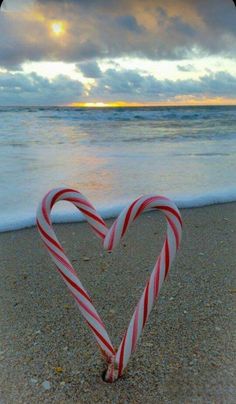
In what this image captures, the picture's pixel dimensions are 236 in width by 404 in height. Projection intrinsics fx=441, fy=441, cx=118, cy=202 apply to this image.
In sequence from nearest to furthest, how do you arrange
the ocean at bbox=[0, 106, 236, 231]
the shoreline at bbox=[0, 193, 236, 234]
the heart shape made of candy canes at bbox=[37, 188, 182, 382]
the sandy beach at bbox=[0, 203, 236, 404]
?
1. the heart shape made of candy canes at bbox=[37, 188, 182, 382]
2. the sandy beach at bbox=[0, 203, 236, 404]
3. the shoreline at bbox=[0, 193, 236, 234]
4. the ocean at bbox=[0, 106, 236, 231]

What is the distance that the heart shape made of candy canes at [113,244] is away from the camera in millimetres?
1484

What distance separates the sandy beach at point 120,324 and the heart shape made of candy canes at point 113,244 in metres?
0.15

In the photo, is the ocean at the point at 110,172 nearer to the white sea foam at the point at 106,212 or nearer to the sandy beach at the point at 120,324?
the white sea foam at the point at 106,212

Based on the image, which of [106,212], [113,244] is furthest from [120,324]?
[106,212]

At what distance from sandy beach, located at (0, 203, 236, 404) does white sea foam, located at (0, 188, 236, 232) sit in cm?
33

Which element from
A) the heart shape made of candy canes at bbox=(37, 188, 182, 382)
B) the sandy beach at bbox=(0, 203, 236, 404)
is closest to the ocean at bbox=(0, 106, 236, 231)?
the sandy beach at bbox=(0, 203, 236, 404)

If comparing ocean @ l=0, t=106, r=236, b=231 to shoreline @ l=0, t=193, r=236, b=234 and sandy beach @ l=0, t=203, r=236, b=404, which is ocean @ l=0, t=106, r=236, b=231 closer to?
shoreline @ l=0, t=193, r=236, b=234

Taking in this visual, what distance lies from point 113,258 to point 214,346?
1129mm

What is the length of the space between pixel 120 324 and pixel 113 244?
2.60 ft

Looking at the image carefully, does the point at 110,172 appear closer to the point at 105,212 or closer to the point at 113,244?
the point at 105,212

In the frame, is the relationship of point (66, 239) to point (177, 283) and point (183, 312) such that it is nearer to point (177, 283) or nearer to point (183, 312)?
point (177, 283)

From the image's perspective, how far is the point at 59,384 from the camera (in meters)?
1.70

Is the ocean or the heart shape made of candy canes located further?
the ocean

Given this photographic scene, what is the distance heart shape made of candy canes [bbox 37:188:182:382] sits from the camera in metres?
1.48
